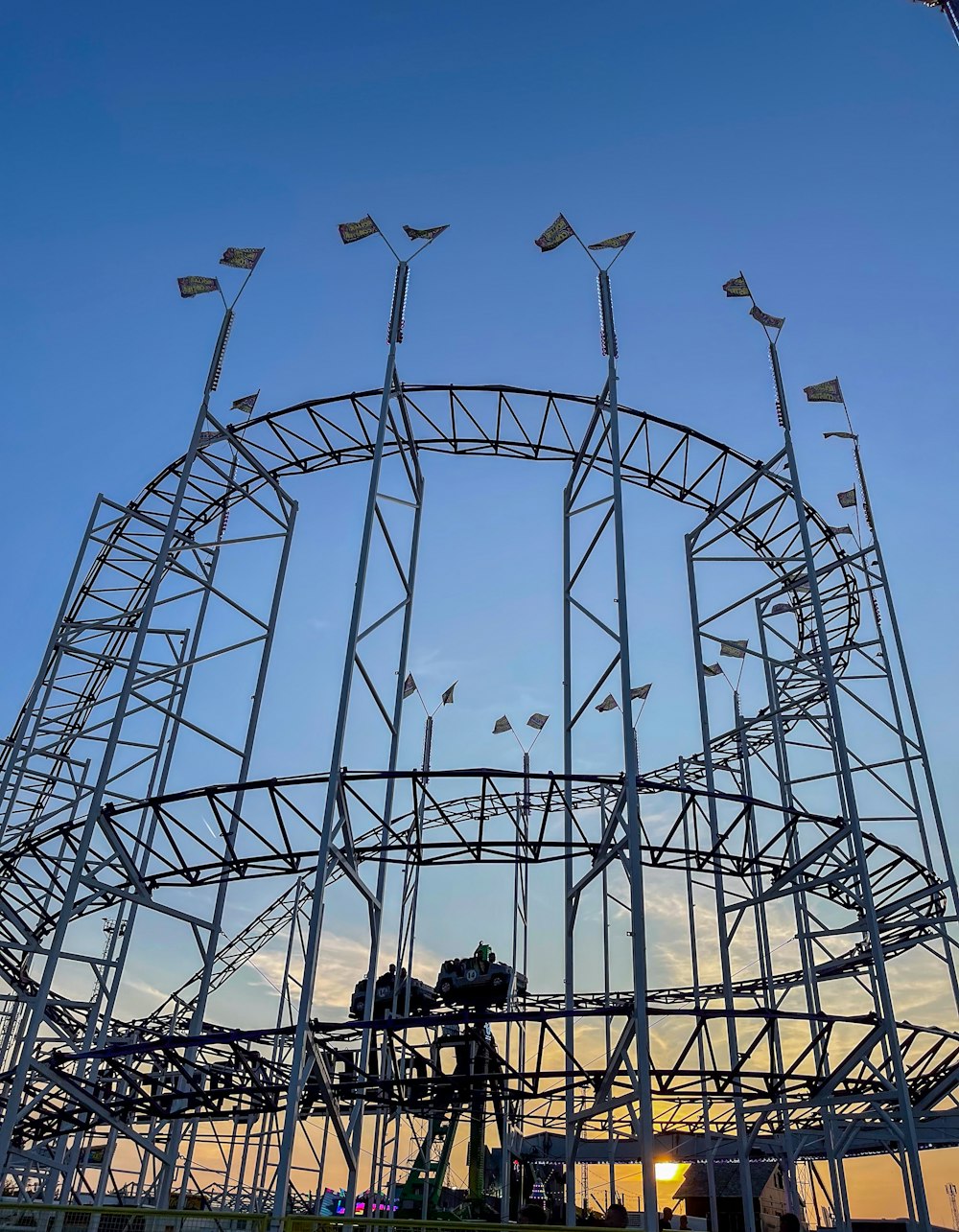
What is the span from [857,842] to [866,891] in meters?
0.87

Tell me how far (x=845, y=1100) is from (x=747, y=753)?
8751 mm

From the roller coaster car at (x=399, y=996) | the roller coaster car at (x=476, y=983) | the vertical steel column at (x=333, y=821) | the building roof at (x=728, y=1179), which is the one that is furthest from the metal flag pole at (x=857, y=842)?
the building roof at (x=728, y=1179)

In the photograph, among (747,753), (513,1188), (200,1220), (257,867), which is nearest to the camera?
(200,1220)

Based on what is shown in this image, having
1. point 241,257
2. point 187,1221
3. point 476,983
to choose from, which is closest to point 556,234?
point 241,257

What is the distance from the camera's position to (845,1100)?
1371 centimetres

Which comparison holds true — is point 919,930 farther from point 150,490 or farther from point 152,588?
point 150,490

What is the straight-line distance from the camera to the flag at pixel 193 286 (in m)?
17.5

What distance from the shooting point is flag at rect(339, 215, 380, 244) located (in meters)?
15.8

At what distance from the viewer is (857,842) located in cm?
1429

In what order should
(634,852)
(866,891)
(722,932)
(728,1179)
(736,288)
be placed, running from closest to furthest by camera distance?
(634,852) → (866,891) → (722,932) → (736,288) → (728,1179)

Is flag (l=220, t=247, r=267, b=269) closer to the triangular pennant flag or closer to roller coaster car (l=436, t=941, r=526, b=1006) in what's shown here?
the triangular pennant flag

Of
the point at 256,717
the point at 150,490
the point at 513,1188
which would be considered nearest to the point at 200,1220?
the point at 256,717

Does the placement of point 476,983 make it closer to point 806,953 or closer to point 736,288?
point 806,953

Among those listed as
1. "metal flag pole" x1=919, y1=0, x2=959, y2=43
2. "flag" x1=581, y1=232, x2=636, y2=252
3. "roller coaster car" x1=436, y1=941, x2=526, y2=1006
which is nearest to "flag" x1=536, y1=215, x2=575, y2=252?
"flag" x1=581, y1=232, x2=636, y2=252
